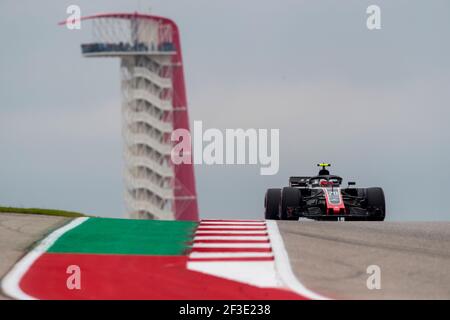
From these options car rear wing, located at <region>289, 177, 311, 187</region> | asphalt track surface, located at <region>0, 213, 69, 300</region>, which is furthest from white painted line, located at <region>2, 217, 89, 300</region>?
car rear wing, located at <region>289, 177, 311, 187</region>

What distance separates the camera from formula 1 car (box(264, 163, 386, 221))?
72.2 feet

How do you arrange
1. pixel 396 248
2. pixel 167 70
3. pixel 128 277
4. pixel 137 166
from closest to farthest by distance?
1. pixel 128 277
2. pixel 396 248
3. pixel 137 166
4. pixel 167 70

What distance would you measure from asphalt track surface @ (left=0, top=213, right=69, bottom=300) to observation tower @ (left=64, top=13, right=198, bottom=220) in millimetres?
86242

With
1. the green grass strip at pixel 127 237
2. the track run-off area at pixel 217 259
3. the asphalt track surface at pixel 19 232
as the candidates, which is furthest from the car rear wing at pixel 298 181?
the asphalt track surface at pixel 19 232

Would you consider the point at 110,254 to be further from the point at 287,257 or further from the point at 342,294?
the point at 342,294

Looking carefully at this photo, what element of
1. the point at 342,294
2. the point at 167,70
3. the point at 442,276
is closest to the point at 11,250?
the point at 342,294

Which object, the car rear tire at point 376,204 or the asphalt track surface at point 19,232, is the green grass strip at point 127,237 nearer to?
the asphalt track surface at point 19,232

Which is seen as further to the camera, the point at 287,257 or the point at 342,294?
the point at 287,257

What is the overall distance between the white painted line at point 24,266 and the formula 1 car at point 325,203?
276 inches

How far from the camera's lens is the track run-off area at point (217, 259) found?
10876mm

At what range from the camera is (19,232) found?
15398 mm

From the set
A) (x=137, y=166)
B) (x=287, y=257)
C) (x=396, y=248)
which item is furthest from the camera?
(x=137, y=166)

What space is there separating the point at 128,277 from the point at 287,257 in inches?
104
